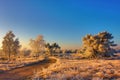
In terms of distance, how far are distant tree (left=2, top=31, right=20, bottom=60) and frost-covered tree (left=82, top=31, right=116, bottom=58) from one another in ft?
80.0

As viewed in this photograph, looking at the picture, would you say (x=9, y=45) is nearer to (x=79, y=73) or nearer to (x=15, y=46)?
(x=15, y=46)

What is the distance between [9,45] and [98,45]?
30106mm

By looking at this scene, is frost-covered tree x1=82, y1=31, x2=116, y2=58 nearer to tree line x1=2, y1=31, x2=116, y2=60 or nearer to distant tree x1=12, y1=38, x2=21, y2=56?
tree line x1=2, y1=31, x2=116, y2=60

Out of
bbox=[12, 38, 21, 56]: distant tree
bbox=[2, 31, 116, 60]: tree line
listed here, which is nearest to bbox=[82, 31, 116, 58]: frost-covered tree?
bbox=[2, 31, 116, 60]: tree line

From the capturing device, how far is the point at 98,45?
233ft

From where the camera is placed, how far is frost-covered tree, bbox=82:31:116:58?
6831cm

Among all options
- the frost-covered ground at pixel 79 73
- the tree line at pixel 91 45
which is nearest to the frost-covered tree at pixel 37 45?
the tree line at pixel 91 45

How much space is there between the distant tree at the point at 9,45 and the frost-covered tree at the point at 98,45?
2439 centimetres

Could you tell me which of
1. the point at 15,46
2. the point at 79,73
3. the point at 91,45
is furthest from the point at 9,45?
the point at 79,73

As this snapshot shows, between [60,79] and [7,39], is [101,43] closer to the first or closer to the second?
[7,39]

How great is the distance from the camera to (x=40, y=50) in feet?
358

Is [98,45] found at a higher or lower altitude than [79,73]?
higher

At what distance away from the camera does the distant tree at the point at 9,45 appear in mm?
74062

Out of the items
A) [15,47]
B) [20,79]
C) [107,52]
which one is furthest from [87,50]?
[20,79]
